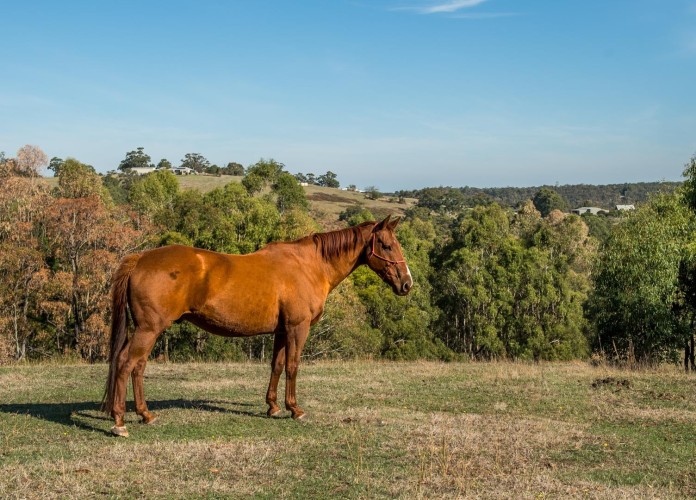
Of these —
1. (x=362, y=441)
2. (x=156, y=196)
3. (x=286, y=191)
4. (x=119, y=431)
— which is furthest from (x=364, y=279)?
(x=119, y=431)

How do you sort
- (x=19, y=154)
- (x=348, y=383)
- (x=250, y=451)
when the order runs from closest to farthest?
1. (x=250, y=451)
2. (x=348, y=383)
3. (x=19, y=154)

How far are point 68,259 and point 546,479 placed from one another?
41530 millimetres

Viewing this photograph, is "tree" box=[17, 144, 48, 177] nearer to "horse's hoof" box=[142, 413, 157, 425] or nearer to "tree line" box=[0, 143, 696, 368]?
"tree line" box=[0, 143, 696, 368]

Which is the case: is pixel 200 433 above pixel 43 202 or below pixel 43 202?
below

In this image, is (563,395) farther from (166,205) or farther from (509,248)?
(509,248)

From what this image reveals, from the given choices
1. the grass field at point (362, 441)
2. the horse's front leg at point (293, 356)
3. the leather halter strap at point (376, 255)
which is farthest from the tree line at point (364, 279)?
the horse's front leg at point (293, 356)

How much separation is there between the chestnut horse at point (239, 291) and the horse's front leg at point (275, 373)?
2 cm

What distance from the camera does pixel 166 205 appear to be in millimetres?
54562

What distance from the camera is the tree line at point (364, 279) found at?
1395 inches

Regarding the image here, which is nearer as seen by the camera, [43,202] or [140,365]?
[140,365]

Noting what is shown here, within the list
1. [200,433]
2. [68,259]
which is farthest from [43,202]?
[200,433]

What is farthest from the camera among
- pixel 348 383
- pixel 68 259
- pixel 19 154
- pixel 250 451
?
pixel 19 154

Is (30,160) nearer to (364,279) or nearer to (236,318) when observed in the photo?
(364,279)

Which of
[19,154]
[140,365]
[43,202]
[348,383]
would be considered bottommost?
[348,383]
